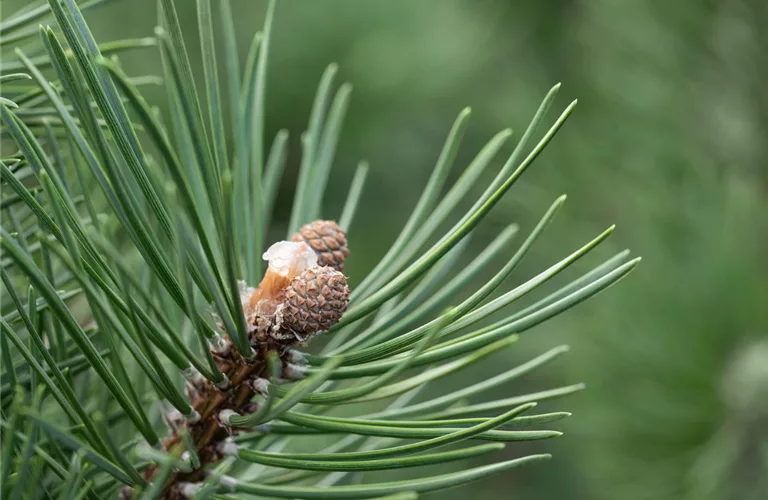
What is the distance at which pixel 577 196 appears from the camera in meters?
1.11

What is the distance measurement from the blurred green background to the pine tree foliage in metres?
0.42

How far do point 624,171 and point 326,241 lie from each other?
2.43 feet

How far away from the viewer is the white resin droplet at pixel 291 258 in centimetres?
37

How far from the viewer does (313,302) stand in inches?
13.6

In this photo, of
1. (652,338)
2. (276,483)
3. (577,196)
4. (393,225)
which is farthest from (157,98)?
(276,483)

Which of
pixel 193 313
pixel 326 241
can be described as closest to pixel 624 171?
pixel 326 241

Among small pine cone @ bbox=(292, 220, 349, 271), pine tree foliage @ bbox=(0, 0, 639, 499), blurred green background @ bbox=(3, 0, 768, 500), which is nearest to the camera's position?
pine tree foliage @ bbox=(0, 0, 639, 499)

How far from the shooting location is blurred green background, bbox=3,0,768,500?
2.92 feet

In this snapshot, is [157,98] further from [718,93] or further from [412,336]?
[412,336]

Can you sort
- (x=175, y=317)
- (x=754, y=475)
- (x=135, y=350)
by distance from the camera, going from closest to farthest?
(x=135, y=350) → (x=175, y=317) → (x=754, y=475)

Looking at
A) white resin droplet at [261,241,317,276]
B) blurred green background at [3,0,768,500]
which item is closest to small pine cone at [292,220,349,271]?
white resin droplet at [261,241,317,276]

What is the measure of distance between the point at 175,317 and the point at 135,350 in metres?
0.10

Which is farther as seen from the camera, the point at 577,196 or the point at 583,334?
the point at 577,196

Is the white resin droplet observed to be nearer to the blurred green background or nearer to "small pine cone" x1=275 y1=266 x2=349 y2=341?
"small pine cone" x1=275 y1=266 x2=349 y2=341
